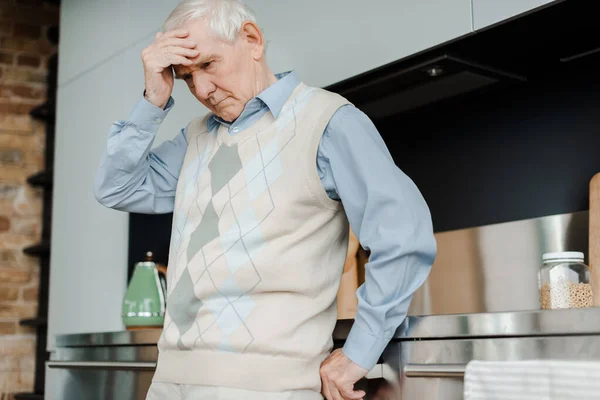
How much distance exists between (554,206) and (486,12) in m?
0.58

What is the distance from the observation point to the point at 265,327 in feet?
4.32

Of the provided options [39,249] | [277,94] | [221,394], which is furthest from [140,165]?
[39,249]

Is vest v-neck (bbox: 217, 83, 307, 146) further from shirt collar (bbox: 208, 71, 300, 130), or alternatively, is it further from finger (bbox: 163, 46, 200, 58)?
finger (bbox: 163, 46, 200, 58)

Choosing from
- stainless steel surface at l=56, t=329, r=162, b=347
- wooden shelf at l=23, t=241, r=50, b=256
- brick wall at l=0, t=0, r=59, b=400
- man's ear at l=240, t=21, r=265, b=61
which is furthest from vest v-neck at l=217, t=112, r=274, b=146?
brick wall at l=0, t=0, r=59, b=400

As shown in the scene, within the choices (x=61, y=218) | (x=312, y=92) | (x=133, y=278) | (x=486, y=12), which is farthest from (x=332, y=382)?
(x=61, y=218)

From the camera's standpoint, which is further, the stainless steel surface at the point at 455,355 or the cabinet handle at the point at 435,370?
the cabinet handle at the point at 435,370

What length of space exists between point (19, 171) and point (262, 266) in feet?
9.04

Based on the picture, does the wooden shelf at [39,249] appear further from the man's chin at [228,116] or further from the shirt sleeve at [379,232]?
the shirt sleeve at [379,232]

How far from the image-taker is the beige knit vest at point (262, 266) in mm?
1322

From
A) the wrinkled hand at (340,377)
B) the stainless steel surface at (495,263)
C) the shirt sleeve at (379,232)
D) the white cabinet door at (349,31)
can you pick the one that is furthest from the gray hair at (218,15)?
the stainless steel surface at (495,263)

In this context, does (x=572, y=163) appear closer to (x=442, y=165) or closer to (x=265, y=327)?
(x=442, y=165)

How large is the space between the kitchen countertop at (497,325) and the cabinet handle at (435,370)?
5 cm

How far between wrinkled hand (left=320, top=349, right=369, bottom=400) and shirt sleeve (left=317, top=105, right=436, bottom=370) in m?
0.01

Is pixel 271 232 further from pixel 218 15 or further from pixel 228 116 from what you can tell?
pixel 218 15
